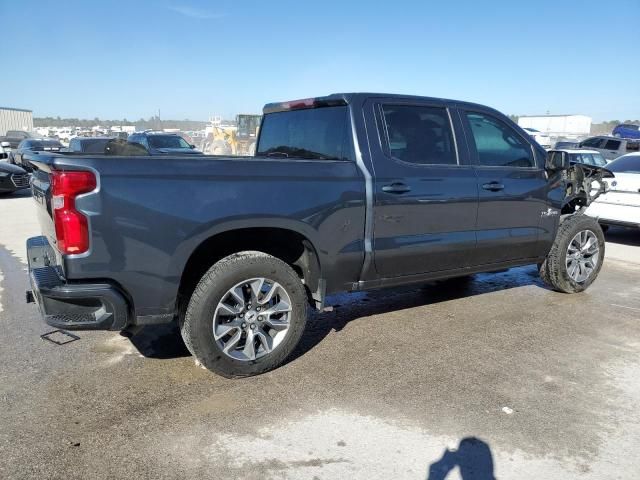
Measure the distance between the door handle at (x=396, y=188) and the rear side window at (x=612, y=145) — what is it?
21.1 meters

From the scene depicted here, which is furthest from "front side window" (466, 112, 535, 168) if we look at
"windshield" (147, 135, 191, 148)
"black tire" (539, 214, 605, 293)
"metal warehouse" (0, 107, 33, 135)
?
"metal warehouse" (0, 107, 33, 135)

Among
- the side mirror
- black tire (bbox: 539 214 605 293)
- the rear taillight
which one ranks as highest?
the side mirror

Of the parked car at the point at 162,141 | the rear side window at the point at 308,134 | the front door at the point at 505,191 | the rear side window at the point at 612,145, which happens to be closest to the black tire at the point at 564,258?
the front door at the point at 505,191

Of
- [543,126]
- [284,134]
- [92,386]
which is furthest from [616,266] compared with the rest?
[543,126]

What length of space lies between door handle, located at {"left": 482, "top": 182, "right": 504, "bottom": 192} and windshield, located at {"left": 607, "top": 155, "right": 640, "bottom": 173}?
16.9 feet

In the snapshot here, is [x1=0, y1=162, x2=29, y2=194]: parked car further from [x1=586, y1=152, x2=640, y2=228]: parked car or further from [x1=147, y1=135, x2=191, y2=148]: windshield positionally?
[x1=586, y1=152, x2=640, y2=228]: parked car

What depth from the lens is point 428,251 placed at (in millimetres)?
4188

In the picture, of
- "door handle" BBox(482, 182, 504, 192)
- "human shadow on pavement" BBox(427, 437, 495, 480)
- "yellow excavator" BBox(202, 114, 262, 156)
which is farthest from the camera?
"yellow excavator" BBox(202, 114, 262, 156)

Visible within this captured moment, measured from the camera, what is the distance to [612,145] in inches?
850

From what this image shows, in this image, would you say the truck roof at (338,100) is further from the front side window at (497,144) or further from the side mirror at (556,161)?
the side mirror at (556,161)

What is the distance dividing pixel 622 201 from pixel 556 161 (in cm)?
399

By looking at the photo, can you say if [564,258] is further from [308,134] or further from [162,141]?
[162,141]

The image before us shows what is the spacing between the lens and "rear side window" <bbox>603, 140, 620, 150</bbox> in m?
21.3

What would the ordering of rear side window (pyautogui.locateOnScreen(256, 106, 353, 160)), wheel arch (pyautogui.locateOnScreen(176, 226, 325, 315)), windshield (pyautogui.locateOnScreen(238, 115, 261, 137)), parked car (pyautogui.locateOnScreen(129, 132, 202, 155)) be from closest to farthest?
wheel arch (pyautogui.locateOnScreen(176, 226, 325, 315)) → rear side window (pyautogui.locateOnScreen(256, 106, 353, 160)) → parked car (pyautogui.locateOnScreen(129, 132, 202, 155)) → windshield (pyautogui.locateOnScreen(238, 115, 261, 137))
